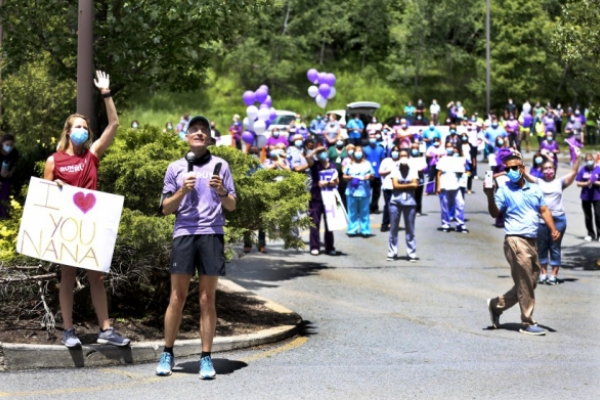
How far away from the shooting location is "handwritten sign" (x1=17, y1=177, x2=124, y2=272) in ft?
30.1

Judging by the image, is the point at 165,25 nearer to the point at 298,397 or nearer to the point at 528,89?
the point at 298,397

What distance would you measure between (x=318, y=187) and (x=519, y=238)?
6.72 meters

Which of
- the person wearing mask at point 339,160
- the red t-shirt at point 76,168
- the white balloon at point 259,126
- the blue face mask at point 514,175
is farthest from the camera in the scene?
the white balloon at point 259,126

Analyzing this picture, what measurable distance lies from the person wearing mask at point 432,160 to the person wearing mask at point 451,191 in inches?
130

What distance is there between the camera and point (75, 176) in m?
9.27

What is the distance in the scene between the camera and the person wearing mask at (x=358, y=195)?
2070cm

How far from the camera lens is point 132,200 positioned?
35.0 ft

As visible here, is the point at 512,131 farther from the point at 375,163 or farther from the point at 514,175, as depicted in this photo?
the point at 514,175

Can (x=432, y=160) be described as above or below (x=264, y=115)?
below

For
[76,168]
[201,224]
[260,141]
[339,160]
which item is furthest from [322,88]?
[201,224]

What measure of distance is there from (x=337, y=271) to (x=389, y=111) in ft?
147

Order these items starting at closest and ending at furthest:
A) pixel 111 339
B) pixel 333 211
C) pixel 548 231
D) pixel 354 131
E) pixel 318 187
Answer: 1. pixel 111 339
2. pixel 548 231
3. pixel 333 211
4. pixel 318 187
5. pixel 354 131

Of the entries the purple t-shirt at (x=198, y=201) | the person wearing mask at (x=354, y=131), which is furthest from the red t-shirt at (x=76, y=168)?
the person wearing mask at (x=354, y=131)

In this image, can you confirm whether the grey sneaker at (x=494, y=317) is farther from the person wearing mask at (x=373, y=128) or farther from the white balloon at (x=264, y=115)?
the person wearing mask at (x=373, y=128)
